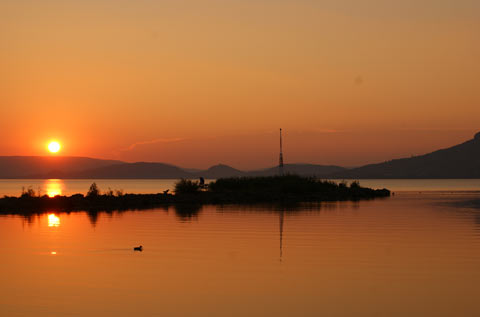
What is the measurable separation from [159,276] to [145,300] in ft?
9.13

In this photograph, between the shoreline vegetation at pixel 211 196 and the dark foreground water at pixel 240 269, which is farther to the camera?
the shoreline vegetation at pixel 211 196

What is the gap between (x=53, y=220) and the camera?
3453cm

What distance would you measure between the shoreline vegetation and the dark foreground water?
1340 cm

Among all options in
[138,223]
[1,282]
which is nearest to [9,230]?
[138,223]

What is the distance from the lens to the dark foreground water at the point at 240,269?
44.3ft

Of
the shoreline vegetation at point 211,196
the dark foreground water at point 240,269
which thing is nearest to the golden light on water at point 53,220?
the dark foreground water at point 240,269

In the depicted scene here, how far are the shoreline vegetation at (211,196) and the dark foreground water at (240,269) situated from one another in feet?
44.0

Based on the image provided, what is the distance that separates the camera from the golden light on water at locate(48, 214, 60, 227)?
3189 centimetres

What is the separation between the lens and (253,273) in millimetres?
17156

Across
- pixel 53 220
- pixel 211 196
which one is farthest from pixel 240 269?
pixel 211 196

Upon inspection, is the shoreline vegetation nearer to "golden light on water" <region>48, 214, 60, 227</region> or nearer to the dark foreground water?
"golden light on water" <region>48, 214, 60, 227</region>

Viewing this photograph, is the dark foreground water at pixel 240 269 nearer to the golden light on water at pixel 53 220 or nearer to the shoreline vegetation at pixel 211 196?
the golden light on water at pixel 53 220

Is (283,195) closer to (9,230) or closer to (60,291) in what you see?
(9,230)

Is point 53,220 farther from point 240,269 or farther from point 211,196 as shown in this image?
point 211,196
